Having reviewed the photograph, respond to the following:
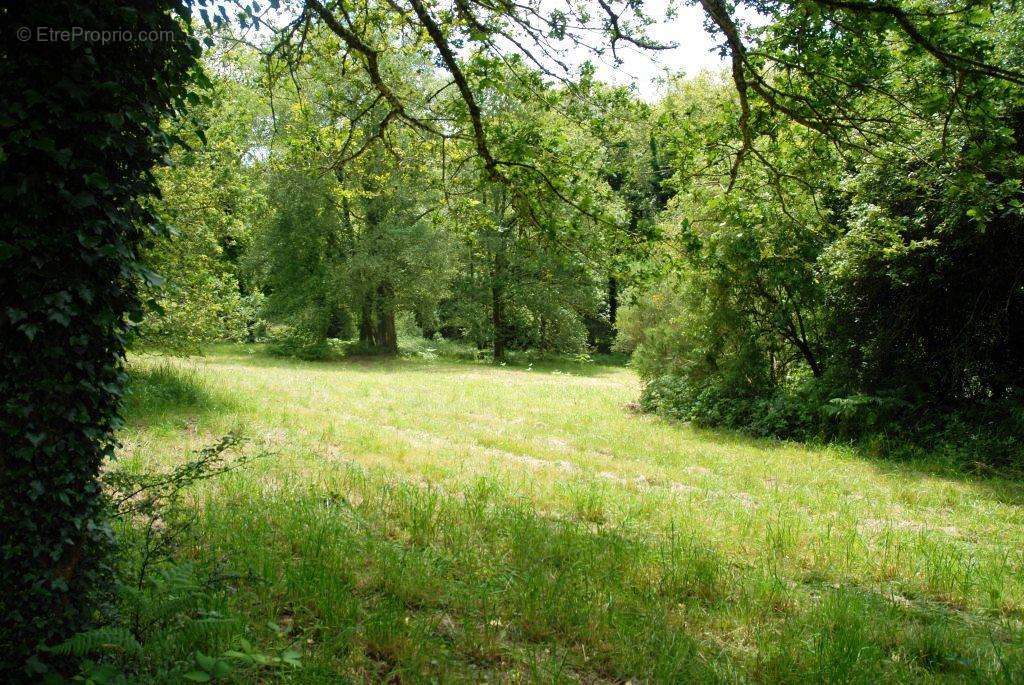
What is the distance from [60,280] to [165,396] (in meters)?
9.28

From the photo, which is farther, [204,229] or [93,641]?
[204,229]

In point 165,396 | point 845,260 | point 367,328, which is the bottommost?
point 165,396

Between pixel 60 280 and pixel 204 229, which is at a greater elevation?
pixel 204 229

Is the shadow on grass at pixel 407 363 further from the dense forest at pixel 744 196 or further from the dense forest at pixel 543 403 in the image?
the dense forest at pixel 543 403

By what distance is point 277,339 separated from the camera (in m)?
29.7

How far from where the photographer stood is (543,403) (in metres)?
15.7

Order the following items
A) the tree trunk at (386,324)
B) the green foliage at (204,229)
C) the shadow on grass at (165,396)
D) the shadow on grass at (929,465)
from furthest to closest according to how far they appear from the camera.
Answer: the tree trunk at (386,324)
the green foliage at (204,229)
the shadow on grass at (165,396)
the shadow on grass at (929,465)

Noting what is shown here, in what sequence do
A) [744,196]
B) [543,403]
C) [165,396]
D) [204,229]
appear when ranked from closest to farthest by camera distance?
[744,196] → [165,396] → [204,229] → [543,403]

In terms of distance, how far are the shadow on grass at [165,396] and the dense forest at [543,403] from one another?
0.44 ft

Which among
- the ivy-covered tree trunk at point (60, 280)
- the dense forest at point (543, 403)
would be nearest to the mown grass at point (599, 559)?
the dense forest at point (543, 403)

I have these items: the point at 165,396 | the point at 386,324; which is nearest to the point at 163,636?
the point at 165,396

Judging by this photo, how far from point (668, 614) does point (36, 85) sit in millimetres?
4472

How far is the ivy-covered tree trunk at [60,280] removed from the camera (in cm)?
274

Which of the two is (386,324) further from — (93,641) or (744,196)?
(93,641)
